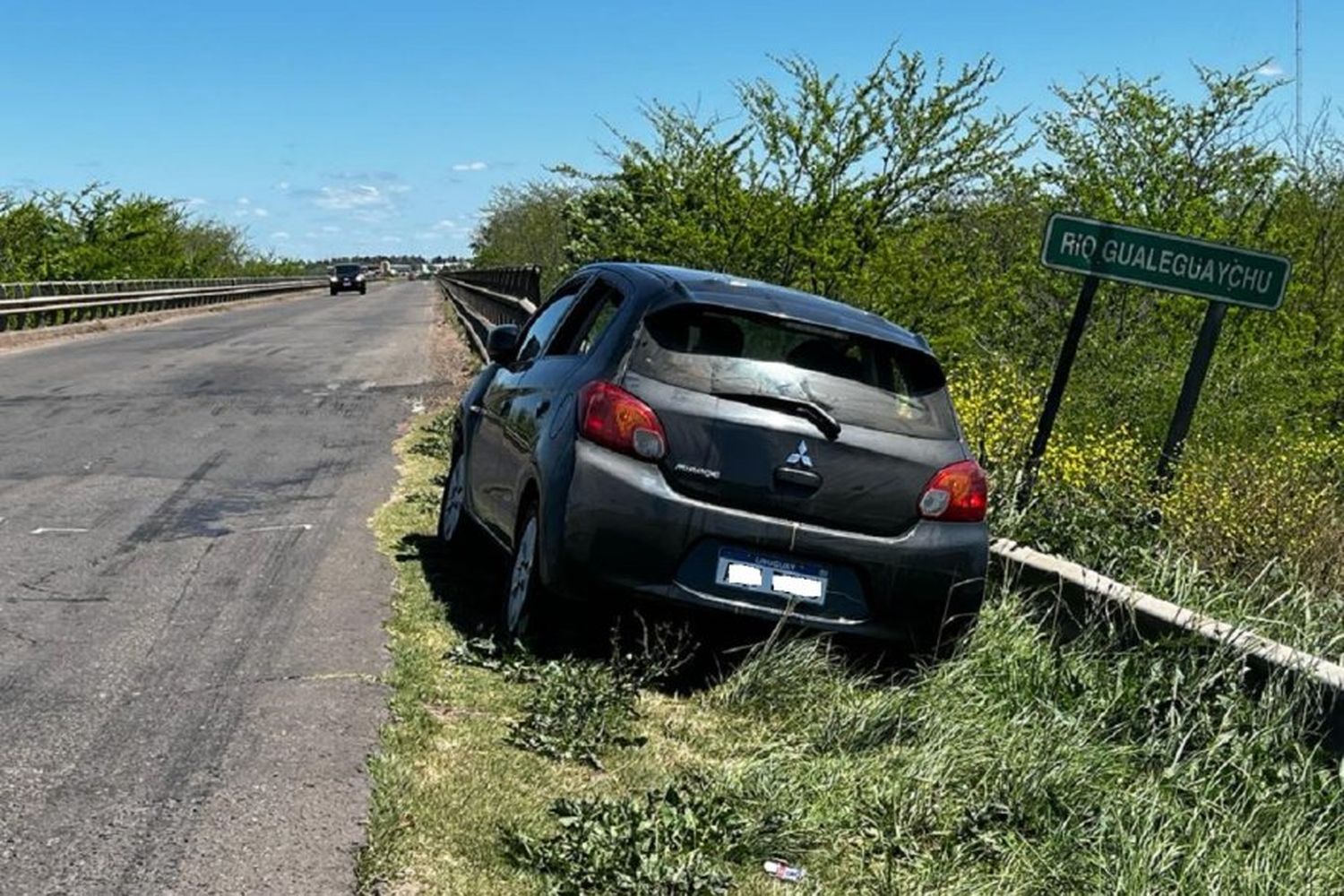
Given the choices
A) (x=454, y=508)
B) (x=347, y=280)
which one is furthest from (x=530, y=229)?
(x=454, y=508)

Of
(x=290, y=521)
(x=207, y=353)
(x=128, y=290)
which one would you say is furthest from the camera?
(x=128, y=290)

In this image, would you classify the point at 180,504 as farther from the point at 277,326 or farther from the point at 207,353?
the point at 277,326

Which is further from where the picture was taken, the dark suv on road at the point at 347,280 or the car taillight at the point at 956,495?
the dark suv on road at the point at 347,280

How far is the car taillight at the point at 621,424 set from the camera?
17.6ft

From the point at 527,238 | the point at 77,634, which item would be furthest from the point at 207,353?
the point at 527,238

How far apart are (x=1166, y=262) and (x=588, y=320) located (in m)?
3.09

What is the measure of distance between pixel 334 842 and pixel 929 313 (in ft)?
32.1

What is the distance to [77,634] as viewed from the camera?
572 centimetres

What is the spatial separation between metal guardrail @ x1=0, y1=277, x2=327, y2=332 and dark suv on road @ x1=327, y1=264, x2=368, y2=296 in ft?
73.4

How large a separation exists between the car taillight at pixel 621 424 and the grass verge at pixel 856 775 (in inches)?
32.6

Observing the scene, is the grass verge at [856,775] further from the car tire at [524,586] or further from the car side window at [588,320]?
the car side window at [588,320]

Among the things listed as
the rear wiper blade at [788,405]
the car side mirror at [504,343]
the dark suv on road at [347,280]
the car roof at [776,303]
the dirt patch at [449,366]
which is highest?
the car roof at [776,303]

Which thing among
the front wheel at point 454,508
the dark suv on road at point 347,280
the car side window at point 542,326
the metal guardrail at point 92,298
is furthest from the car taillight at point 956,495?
the dark suv on road at point 347,280

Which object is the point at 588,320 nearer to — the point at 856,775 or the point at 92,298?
the point at 856,775
